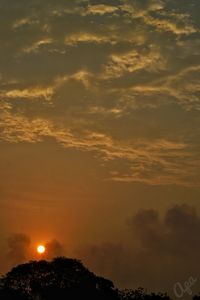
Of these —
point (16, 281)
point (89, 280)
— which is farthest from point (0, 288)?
point (89, 280)

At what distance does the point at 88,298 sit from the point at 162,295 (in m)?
12.2

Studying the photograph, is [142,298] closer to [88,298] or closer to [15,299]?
[88,298]

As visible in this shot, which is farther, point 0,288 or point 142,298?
point 142,298

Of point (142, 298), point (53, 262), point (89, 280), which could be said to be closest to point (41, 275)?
point (53, 262)

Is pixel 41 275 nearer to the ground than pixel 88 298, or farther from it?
farther from it

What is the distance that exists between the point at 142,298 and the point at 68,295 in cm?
1250

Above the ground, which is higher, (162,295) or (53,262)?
(53,262)

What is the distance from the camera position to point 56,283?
237 feet

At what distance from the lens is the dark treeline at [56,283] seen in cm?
7062

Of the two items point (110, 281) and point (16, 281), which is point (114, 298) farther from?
point (16, 281)

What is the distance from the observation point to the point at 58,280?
72.4 m

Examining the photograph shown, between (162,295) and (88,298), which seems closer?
(88,298)

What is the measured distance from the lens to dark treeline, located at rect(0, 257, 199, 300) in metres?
70.6

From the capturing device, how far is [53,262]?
7462 cm
